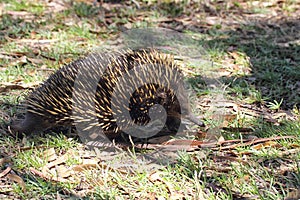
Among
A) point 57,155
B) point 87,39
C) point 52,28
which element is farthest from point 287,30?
point 57,155

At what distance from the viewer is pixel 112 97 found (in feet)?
12.3

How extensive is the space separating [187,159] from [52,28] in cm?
342

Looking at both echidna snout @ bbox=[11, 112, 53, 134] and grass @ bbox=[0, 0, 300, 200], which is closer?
grass @ bbox=[0, 0, 300, 200]

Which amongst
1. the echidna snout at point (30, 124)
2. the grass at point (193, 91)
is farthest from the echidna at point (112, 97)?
the grass at point (193, 91)

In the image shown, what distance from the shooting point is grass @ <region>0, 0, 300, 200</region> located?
3.26 metres

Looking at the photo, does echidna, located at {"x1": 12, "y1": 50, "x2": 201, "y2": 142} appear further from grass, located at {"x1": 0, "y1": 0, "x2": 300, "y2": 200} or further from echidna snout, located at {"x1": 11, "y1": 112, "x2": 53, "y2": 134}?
grass, located at {"x1": 0, "y1": 0, "x2": 300, "y2": 200}

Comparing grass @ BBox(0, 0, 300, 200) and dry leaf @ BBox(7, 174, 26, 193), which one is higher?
grass @ BBox(0, 0, 300, 200)

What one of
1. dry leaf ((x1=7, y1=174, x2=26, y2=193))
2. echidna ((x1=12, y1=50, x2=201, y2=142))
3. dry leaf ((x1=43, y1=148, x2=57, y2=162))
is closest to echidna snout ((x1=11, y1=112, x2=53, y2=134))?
echidna ((x1=12, y1=50, x2=201, y2=142))

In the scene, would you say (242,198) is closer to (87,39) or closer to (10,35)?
(87,39)

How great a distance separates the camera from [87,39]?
6.01 m

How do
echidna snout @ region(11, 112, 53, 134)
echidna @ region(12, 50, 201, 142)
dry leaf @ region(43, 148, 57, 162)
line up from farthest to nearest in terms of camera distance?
echidna snout @ region(11, 112, 53, 134), echidna @ region(12, 50, 201, 142), dry leaf @ region(43, 148, 57, 162)

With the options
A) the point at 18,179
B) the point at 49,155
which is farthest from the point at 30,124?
the point at 18,179

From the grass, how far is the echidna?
7.3 inches

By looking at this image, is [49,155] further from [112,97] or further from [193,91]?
[193,91]
